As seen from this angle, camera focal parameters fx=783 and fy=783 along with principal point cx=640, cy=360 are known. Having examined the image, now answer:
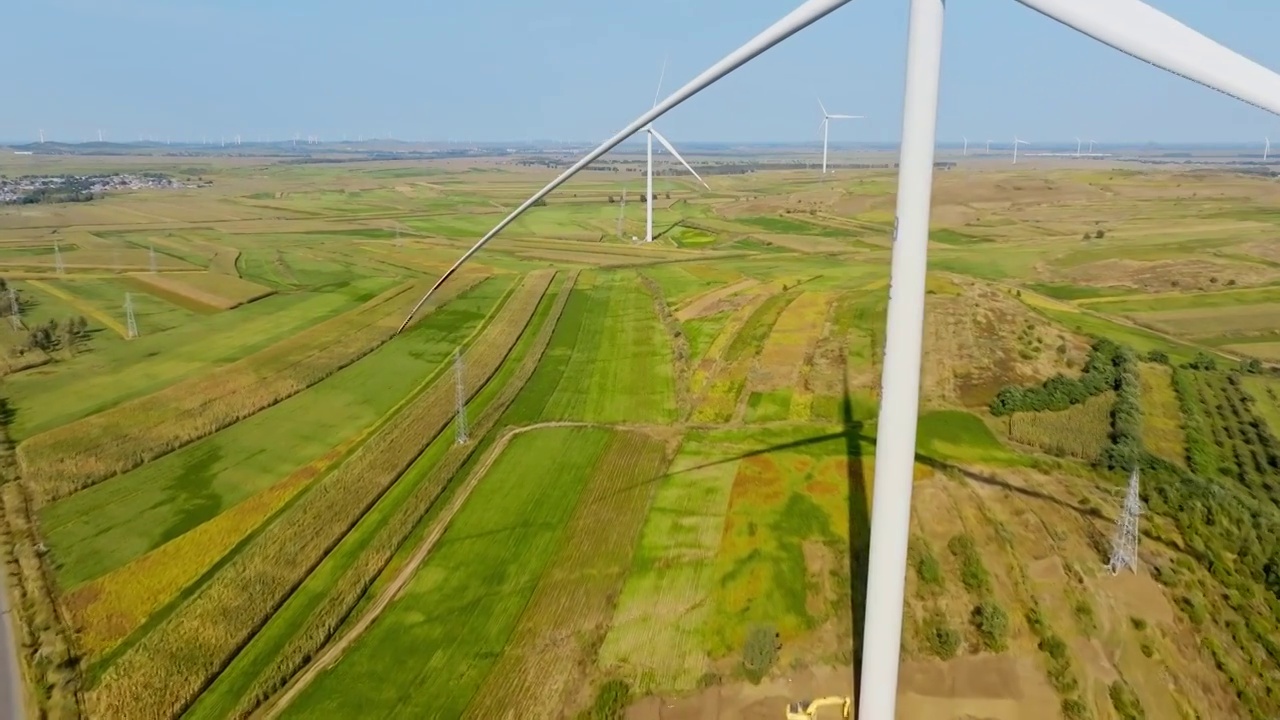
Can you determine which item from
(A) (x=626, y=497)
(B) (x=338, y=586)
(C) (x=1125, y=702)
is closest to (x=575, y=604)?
(A) (x=626, y=497)

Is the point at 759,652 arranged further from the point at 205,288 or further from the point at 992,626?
the point at 205,288

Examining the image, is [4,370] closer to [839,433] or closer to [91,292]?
[91,292]

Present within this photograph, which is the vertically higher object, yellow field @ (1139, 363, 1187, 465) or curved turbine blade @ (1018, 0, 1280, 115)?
curved turbine blade @ (1018, 0, 1280, 115)

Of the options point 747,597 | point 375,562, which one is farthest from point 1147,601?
point 375,562

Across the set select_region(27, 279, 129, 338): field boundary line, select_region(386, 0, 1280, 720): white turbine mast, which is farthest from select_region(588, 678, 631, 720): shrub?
select_region(27, 279, 129, 338): field boundary line

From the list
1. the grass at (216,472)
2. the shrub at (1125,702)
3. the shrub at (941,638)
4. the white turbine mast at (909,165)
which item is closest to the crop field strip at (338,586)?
the grass at (216,472)

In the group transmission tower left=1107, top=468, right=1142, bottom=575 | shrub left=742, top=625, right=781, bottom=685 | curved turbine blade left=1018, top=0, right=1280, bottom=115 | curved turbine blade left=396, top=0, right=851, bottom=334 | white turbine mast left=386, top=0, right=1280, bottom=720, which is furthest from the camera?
transmission tower left=1107, top=468, right=1142, bottom=575

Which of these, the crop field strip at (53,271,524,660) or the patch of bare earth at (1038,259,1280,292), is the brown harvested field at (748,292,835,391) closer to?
the crop field strip at (53,271,524,660)
